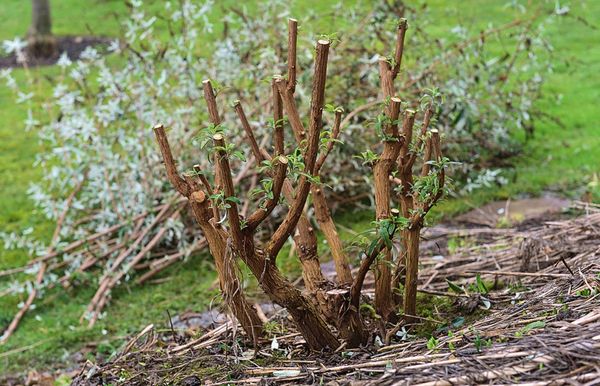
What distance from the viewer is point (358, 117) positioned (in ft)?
22.0

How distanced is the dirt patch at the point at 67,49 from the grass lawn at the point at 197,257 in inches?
45.3

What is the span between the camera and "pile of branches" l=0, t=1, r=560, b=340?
6051 millimetres

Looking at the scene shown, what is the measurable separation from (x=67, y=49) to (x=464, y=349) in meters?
12.8

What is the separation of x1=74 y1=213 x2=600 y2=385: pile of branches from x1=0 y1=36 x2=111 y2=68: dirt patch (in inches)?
424

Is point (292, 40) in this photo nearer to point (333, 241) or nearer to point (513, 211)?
point (333, 241)

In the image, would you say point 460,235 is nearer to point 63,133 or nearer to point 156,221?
point 156,221

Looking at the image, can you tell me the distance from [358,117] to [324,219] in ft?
11.6

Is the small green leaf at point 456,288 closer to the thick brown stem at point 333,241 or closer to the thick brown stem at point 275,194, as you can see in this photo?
the thick brown stem at point 333,241

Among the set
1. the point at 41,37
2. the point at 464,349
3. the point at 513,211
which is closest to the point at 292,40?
the point at 464,349

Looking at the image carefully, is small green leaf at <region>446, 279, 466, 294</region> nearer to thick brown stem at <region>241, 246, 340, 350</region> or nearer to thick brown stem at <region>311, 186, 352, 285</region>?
thick brown stem at <region>311, 186, 352, 285</region>

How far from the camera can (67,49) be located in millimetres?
14148

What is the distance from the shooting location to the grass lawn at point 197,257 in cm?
524

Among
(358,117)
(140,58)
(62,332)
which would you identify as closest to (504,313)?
(62,332)

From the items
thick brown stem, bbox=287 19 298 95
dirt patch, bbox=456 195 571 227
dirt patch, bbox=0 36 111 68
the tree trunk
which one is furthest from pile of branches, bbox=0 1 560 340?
the tree trunk
